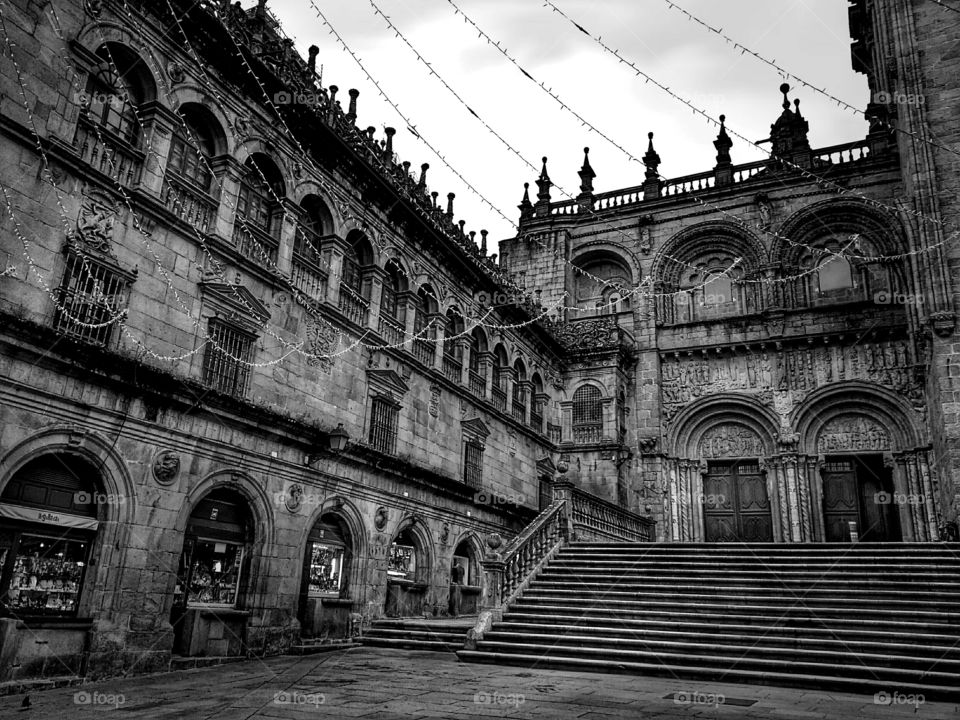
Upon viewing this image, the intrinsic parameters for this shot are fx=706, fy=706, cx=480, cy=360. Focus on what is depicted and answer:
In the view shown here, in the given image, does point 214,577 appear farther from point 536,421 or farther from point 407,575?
point 536,421

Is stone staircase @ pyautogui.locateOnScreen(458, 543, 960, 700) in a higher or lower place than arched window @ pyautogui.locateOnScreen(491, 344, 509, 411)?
lower

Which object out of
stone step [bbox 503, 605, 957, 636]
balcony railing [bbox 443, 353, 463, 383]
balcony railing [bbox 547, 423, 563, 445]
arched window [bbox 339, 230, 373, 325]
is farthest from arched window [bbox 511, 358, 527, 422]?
stone step [bbox 503, 605, 957, 636]

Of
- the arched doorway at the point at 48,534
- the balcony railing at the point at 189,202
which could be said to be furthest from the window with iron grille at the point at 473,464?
the arched doorway at the point at 48,534

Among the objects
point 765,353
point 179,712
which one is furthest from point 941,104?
point 179,712

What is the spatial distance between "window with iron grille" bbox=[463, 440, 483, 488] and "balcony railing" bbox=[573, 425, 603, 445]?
281 inches

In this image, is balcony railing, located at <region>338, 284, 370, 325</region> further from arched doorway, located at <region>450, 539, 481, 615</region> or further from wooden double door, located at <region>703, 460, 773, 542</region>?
wooden double door, located at <region>703, 460, 773, 542</region>

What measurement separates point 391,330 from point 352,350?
6.83 feet

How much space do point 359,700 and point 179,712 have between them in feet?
6.28

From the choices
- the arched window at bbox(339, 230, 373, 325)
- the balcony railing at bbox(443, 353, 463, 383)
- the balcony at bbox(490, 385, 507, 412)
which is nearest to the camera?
the arched window at bbox(339, 230, 373, 325)

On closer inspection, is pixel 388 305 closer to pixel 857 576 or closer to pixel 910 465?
pixel 857 576

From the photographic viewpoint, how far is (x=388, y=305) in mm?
19891

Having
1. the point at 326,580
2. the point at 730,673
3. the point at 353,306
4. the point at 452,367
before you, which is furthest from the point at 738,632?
the point at 452,367

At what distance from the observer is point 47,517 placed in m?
10.3

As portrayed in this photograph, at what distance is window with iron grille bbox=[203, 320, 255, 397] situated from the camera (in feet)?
44.2
